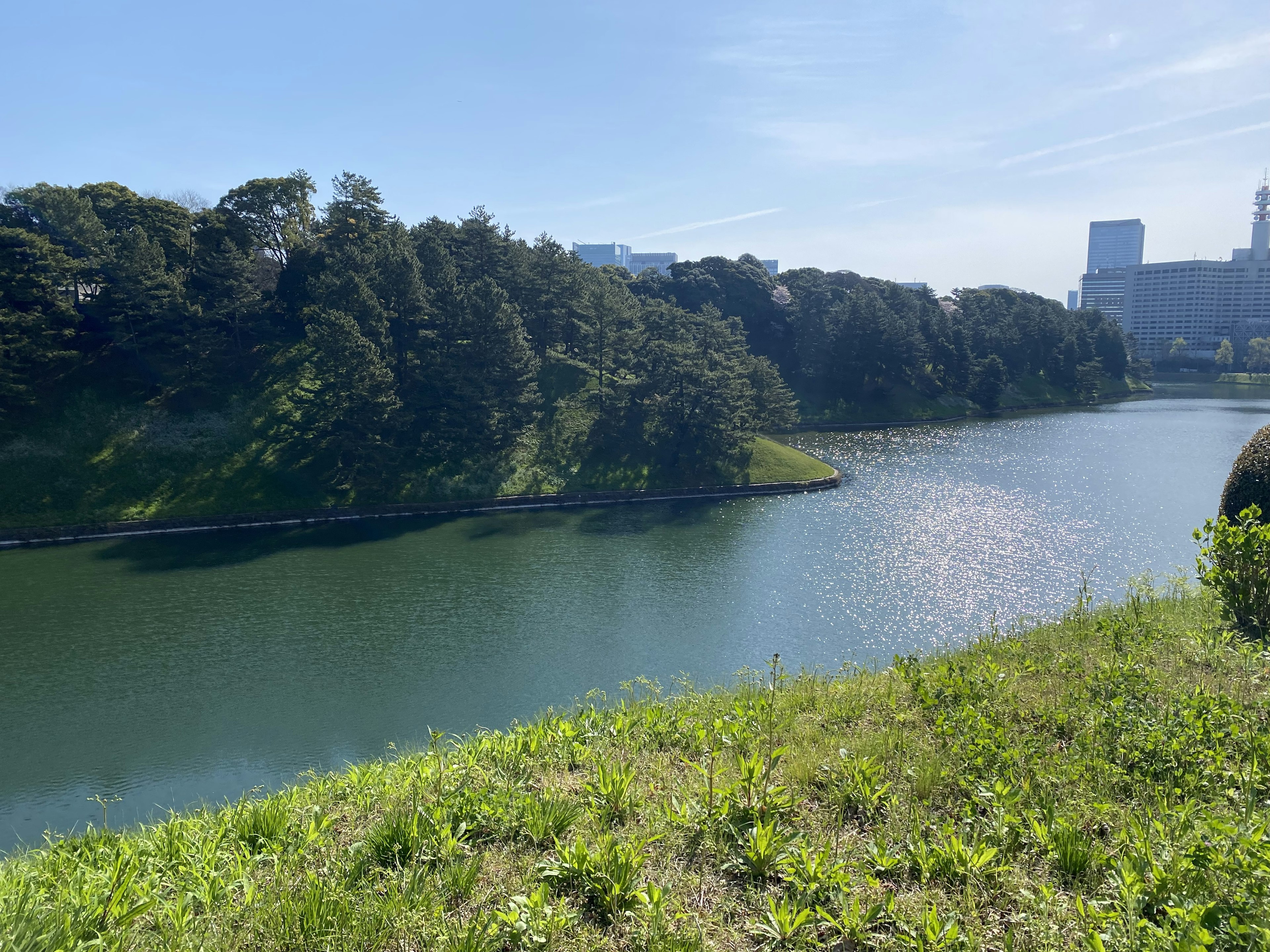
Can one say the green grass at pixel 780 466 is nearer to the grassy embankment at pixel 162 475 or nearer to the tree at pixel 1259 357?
the grassy embankment at pixel 162 475

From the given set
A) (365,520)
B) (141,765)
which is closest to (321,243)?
(365,520)

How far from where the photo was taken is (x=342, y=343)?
34250 mm

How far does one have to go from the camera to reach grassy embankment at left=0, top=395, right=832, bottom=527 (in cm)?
3102

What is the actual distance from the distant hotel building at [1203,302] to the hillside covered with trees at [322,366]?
132 m

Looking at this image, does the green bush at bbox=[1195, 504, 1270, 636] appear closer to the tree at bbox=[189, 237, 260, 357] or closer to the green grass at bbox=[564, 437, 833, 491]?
the green grass at bbox=[564, 437, 833, 491]

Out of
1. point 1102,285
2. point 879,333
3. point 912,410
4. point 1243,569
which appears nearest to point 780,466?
point 879,333

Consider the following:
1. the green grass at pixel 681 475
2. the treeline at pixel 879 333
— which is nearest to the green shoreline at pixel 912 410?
the treeline at pixel 879 333

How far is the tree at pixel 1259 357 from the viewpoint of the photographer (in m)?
109

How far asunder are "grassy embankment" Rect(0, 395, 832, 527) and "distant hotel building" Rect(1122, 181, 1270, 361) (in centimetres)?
14362

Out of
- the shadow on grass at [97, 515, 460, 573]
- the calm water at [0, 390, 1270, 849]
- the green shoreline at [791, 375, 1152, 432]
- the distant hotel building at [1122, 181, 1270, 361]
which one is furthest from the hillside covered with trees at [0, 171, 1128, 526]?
the distant hotel building at [1122, 181, 1270, 361]

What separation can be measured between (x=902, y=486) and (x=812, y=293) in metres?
36.0

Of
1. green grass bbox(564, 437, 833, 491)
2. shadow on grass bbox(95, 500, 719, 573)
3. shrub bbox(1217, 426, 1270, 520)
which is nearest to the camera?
shrub bbox(1217, 426, 1270, 520)

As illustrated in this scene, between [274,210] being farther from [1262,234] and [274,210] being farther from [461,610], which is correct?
[1262,234]

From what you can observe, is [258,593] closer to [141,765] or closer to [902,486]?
[141,765]
